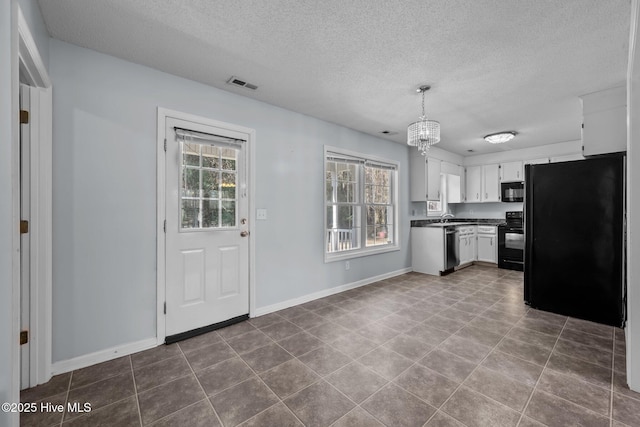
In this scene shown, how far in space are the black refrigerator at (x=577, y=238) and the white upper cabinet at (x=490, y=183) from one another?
291 cm

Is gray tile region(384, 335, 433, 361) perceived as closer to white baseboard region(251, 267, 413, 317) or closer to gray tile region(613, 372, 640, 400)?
gray tile region(613, 372, 640, 400)

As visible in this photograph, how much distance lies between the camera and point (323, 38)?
2.07 metres

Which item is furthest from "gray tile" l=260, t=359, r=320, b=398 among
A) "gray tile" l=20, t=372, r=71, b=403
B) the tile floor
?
"gray tile" l=20, t=372, r=71, b=403

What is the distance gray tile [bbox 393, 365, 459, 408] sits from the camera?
1.78 metres

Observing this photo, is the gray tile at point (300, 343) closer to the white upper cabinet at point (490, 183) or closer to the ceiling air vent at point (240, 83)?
the ceiling air vent at point (240, 83)

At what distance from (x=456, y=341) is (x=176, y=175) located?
305cm

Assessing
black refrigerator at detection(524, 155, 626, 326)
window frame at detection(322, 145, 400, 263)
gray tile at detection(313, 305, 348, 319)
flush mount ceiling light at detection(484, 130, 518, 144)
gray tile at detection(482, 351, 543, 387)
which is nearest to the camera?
gray tile at detection(482, 351, 543, 387)

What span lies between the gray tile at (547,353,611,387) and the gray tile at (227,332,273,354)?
2360mm

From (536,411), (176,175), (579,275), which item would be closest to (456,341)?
(536,411)

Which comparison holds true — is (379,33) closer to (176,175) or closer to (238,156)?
(238,156)

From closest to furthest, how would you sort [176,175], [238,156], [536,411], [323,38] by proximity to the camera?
[536,411] → [323,38] → [176,175] → [238,156]

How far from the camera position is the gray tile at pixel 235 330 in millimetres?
2699

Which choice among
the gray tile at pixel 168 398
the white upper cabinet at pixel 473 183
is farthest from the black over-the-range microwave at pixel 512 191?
the gray tile at pixel 168 398

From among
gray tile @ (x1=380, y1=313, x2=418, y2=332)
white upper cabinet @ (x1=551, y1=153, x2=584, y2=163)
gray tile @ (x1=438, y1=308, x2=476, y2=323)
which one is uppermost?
white upper cabinet @ (x1=551, y1=153, x2=584, y2=163)
